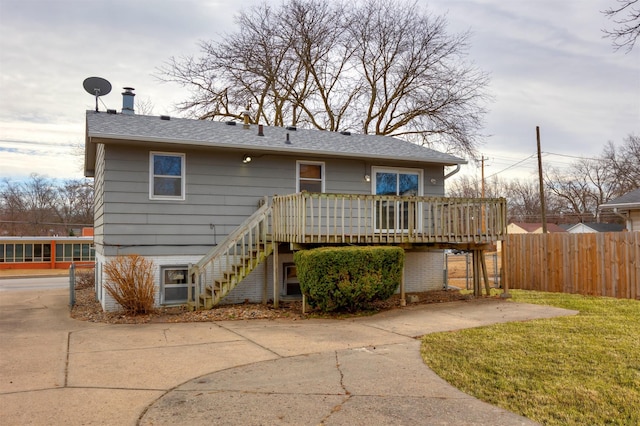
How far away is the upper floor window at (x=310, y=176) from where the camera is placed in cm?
1255

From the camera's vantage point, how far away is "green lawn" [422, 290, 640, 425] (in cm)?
442

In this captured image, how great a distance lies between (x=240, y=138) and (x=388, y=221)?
4202mm

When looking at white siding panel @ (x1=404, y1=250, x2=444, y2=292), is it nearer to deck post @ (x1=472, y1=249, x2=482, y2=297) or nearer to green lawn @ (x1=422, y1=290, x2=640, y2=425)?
deck post @ (x1=472, y1=249, x2=482, y2=297)

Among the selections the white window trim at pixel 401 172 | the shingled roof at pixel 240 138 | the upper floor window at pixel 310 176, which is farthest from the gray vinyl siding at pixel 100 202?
the white window trim at pixel 401 172

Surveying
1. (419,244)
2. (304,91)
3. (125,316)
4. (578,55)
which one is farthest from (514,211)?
(125,316)

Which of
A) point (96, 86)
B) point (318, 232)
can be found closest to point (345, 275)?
point (318, 232)

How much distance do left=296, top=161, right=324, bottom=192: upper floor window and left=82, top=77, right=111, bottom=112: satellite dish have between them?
5.71m

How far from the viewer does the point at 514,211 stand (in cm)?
6775

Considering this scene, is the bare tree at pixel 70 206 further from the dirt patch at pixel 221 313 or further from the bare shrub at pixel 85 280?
the dirt patch at pixel 221 313

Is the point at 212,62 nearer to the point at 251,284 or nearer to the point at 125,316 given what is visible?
the point at 251,284

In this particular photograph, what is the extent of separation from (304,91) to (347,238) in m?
16.3

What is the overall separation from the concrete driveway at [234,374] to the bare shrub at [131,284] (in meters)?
0.90

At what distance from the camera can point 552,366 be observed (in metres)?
5.70

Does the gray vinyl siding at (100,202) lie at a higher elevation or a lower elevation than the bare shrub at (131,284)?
higher
